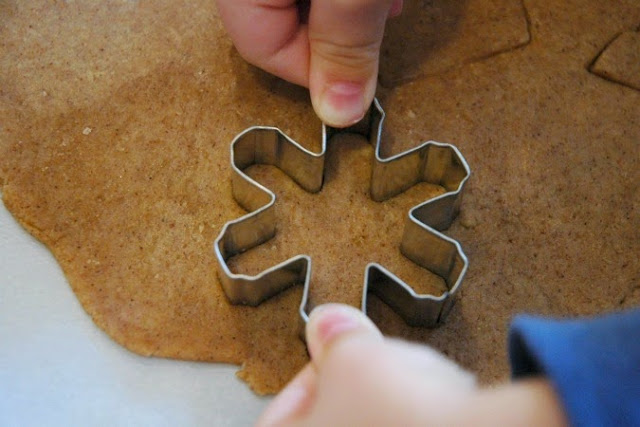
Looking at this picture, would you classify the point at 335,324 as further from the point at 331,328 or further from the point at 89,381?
the point at 89,381

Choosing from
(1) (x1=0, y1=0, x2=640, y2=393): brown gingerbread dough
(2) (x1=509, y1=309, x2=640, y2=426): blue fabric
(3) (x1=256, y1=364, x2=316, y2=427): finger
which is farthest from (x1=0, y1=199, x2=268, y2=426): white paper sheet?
(2) (x1=509, y1=309, x2=640, y2=426): blue fabric

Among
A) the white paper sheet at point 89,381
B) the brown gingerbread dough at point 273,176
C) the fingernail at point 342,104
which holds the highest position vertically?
the fingernail at point 342,104

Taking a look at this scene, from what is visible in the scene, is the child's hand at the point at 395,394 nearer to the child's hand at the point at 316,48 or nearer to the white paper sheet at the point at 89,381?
the white paper sheet at the point at 89,381

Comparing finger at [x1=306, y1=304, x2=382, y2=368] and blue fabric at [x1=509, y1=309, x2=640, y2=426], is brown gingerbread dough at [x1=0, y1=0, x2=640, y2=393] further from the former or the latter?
blue fabric at [x1=509, y1=309, x2=640, y2=426]

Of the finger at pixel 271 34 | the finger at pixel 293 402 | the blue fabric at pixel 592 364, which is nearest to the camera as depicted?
the blue fabric at pixel 592 364

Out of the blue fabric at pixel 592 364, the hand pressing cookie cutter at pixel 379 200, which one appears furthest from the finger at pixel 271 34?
the blue fabric at pixel 592 364

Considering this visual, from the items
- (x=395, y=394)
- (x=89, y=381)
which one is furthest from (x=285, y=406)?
(x=89, y=381)
